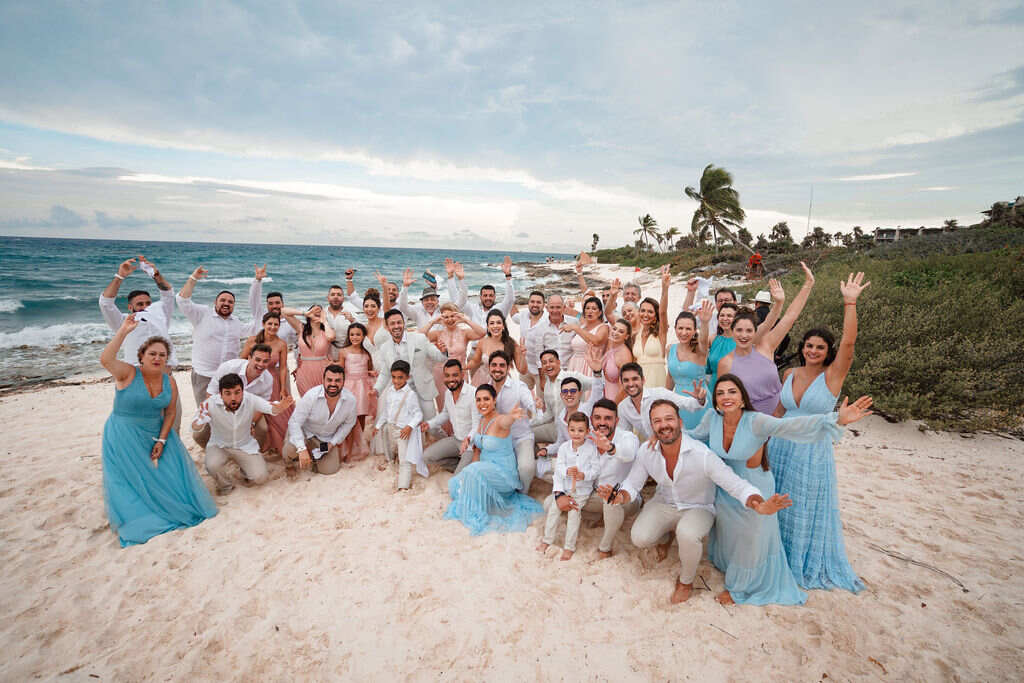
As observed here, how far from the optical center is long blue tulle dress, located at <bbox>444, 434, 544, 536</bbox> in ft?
15.8

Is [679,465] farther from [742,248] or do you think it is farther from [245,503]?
[742,248]

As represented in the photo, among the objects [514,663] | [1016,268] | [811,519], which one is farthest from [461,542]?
[1016,268]

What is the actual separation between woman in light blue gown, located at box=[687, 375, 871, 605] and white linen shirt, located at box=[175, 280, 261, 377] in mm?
6264

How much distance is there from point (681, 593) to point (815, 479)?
4.79ft

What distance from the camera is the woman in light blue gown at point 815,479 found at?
366cm

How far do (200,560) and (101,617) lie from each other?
746 millimetres

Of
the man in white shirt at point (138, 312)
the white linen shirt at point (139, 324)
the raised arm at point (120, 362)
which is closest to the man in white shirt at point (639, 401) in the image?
the raised arm at point (120, 362)

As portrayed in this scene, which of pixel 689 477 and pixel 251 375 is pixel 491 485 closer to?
pixel 689 477

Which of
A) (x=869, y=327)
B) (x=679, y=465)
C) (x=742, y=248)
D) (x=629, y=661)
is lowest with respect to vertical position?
(x=629, y=661)

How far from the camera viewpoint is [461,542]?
178 inches

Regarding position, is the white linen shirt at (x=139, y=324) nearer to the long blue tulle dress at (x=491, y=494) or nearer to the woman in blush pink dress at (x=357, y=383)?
the woman in blush pink dress at (x=357, y=383)

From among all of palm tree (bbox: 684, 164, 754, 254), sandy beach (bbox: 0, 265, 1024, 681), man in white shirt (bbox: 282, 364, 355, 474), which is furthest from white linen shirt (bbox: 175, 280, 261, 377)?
palm tree (bbox: 684, 164, 754, 254)

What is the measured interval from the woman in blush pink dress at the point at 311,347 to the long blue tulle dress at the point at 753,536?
5.35m

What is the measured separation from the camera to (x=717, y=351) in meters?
4.82
